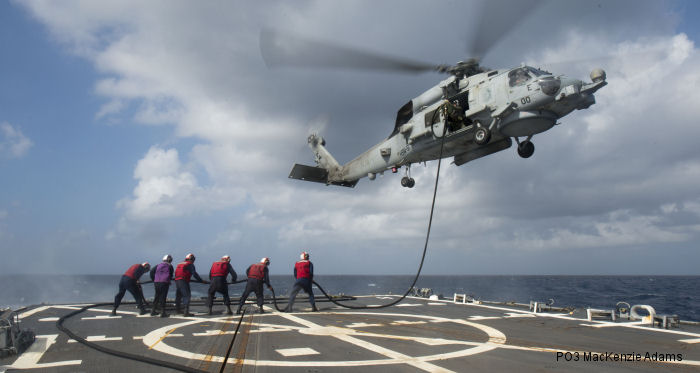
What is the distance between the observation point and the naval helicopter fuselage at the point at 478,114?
1111cm

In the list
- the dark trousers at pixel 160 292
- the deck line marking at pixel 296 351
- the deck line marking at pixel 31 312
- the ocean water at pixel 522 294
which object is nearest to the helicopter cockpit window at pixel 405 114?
the ocean water at pixel 522 294

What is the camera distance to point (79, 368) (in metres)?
5.87

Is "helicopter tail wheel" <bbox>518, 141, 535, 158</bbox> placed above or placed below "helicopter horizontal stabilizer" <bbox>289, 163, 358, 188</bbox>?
above

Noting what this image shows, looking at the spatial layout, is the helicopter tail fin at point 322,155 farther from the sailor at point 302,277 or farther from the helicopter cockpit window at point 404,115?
the sailor at point 302,277

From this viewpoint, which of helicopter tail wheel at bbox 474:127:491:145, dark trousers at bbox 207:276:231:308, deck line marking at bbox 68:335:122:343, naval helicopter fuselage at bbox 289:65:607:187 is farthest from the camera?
dark trousers at bbox 207:276:231:308

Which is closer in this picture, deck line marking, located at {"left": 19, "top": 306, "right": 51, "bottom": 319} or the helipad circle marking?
the helipad circle marking

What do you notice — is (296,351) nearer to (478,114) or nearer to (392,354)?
(392,354)

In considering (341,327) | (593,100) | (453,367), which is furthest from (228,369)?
(593,100)

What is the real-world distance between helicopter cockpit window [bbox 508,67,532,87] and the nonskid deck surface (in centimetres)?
666

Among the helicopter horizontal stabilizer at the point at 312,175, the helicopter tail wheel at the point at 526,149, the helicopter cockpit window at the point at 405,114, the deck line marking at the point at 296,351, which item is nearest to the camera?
the deck line marking at the point at 296,351

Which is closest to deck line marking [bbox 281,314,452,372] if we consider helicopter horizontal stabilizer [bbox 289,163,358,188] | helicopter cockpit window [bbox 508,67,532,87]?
helicopter cockpit window [bbox 508,67,532,87]

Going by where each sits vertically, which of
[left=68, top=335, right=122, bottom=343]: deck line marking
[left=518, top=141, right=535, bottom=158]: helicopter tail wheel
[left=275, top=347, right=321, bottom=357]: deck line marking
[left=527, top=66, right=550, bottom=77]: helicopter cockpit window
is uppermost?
[left=527, top=66, right=550, bottom=77]: helicopter cockpit window

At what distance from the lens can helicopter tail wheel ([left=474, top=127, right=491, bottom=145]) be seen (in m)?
12.1

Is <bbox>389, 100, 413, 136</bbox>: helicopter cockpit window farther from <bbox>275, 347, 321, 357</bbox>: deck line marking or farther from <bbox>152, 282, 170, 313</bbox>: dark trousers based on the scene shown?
<bbox>275, 347, 321, 357</bbox>: deck line marking
